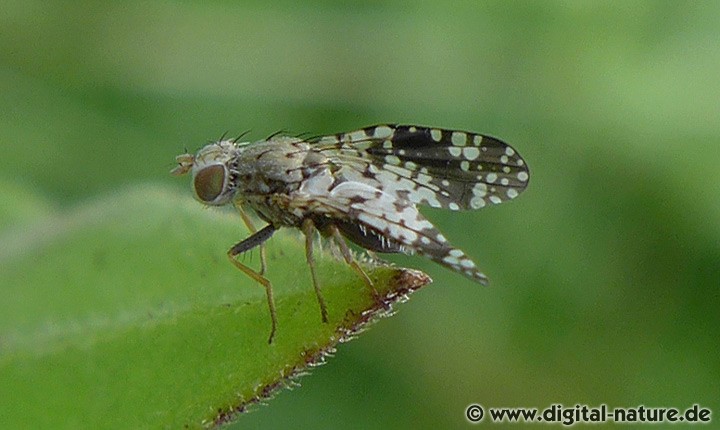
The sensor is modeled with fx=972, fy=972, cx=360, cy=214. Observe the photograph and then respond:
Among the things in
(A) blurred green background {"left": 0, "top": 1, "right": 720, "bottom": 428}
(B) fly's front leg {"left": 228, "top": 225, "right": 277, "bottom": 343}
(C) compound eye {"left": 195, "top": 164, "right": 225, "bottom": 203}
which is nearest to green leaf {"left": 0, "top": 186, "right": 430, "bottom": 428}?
(B) fly's front leg {"left": 228, "top": 225, "right": 277, "bottom": 343}

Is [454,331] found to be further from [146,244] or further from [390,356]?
[146,244]

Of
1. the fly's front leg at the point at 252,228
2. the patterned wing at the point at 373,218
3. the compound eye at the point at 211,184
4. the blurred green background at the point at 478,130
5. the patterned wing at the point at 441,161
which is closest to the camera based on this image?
the fly's front leg at the point at 252,228

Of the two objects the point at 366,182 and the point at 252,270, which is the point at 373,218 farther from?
the point at 252,270

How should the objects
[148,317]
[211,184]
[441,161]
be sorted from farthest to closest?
[441,161] < [211,184] < [148,317]

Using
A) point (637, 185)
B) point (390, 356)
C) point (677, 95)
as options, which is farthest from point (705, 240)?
point (390, 356)

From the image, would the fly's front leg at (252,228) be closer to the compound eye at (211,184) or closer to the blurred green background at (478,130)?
the compound eye at (211,184)

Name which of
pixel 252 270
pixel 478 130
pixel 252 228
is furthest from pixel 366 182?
pixel 478 130

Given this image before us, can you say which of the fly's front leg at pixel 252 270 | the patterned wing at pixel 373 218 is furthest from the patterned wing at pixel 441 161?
the fly's front leg at pixel 252 270
